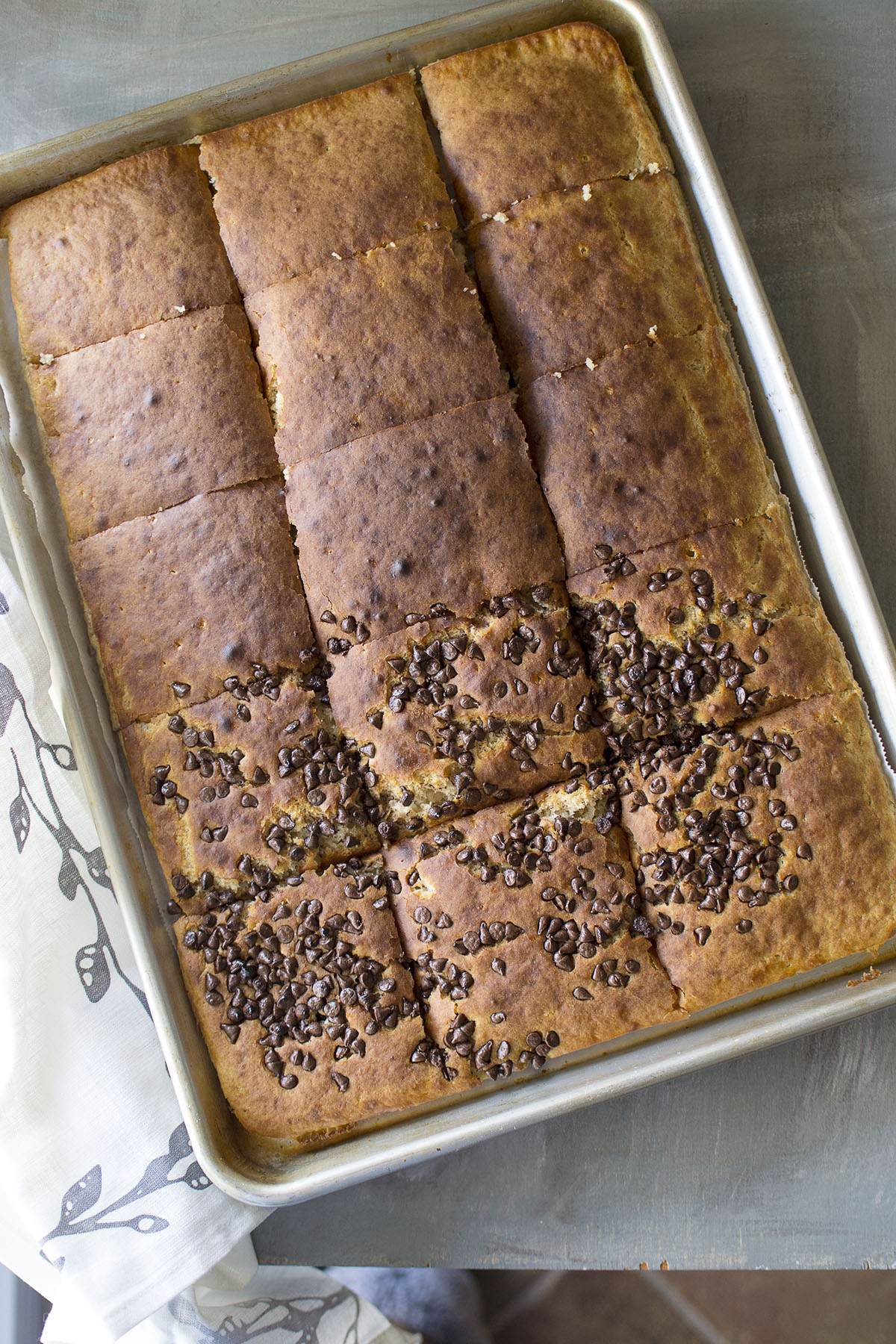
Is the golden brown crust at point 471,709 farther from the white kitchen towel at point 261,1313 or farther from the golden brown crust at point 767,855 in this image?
Result: the white kitchen towel at point 261,1313

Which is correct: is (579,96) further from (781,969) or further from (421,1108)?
(421,1108)

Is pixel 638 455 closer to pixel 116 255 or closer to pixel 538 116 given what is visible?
pixel 538 116

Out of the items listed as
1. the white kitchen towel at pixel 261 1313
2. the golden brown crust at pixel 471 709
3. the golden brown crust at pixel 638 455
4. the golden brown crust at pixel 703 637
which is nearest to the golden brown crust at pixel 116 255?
the golden brown crust at pixel 638 455

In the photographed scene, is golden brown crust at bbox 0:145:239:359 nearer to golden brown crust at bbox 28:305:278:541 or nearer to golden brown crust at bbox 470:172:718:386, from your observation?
golden brown crust at bbox 28:305:278:541

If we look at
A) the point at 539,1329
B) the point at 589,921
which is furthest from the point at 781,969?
the point at 539,1329

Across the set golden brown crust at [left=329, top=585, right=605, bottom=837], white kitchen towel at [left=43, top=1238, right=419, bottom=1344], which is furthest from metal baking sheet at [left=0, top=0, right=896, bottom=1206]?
golden brown crust at [left=329, top=585, right=605, bottom=837]

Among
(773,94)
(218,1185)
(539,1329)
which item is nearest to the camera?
(218,1185)

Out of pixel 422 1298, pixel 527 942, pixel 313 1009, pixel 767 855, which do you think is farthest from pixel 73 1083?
pixel 767 855
